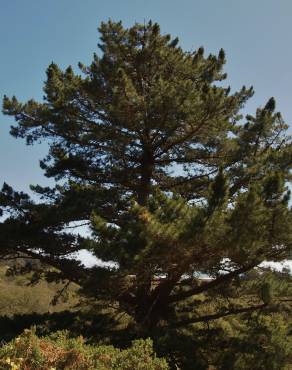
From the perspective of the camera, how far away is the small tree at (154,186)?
10.4 m

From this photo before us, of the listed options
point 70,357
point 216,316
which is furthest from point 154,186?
point 70,357

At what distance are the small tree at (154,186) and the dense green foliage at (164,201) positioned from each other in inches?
1.5

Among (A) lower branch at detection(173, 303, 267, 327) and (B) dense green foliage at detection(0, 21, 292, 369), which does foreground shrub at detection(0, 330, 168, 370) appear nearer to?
(B) dense green foliage at detection(0, 21, 292, 369)

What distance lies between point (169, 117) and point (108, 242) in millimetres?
5686

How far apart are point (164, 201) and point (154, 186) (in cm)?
508

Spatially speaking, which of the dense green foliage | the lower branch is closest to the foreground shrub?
Result: the dense green foliage

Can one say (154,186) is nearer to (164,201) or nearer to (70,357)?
(164,201)

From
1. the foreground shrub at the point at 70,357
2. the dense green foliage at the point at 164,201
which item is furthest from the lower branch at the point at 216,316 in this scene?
the foreground shrub at the point at 70,357

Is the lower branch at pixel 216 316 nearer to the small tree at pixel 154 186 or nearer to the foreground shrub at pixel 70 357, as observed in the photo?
the small tree at pixel 154 186

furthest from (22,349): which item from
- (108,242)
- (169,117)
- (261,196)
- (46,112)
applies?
(46,112)

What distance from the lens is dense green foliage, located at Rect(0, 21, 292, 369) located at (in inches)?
412

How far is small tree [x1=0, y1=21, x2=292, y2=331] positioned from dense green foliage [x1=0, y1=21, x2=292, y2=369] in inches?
1.5

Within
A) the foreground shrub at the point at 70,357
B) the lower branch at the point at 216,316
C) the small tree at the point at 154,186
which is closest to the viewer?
the foreground shrub at the point at 70,357

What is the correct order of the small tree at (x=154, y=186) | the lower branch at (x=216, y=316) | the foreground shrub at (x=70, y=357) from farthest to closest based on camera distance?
the lower branch at (x=216, y=316), the small tree at (x=154, y=186), the foreground shrub at (x=70, y=357)
